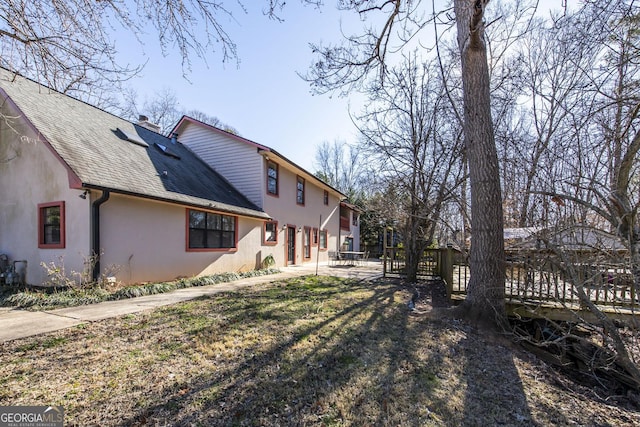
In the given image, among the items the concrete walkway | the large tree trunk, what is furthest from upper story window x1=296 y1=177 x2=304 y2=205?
the large tree trunk

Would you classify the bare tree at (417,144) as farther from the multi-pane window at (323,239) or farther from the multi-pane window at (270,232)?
the multi-pane window at (323,239)

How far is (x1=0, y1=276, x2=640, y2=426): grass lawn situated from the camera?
8.63ft

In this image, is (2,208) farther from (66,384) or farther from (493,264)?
(493,264)

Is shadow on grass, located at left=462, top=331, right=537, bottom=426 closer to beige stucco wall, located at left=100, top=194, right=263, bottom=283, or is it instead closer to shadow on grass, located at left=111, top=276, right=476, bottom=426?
shadow on grass, located at left=111, top=276, right=476, bottom=426

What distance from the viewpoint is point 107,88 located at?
15.5 ft

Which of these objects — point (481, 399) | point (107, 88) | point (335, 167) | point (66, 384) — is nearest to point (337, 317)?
point (481, 399)

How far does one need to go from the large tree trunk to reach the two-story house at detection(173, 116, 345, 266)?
707 centimetres

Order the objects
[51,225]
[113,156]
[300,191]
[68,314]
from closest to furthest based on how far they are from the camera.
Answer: [68,314] → [51,225] → [113,156] → [300,191]

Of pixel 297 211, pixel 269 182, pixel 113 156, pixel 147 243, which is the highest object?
pixel 113 156

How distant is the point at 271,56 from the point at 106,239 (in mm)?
5891

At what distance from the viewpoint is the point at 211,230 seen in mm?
10469

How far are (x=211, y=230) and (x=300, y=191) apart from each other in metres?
7.10

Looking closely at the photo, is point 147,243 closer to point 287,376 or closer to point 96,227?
point 96,227

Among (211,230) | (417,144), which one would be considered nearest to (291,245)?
(211,230)
